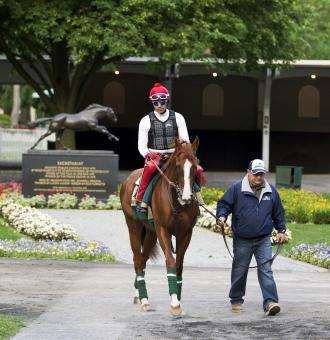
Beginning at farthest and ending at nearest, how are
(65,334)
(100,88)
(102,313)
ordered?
(100,88) → (102,313) → (65,334)

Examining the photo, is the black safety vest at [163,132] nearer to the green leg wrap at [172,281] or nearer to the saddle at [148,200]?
the saddle at [148,200]

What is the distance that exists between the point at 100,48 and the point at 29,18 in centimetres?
237

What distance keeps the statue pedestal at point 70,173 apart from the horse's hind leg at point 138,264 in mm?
14537

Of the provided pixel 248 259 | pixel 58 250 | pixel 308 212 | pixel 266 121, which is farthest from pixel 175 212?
pixel 266 121

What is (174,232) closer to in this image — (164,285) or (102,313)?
(102,313)

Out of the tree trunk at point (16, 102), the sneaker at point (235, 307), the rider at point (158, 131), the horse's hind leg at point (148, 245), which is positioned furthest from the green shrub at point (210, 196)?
the tree trunk at point (16, 102)

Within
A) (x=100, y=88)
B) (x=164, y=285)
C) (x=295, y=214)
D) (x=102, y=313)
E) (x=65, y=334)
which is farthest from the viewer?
(x=100, y=88)

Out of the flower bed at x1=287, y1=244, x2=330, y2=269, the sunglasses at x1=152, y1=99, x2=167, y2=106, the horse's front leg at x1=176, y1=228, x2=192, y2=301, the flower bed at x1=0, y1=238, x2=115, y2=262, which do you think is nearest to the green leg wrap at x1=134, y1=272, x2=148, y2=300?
the horse's front leg at x1=176, y1=228, x2=192, y2=301

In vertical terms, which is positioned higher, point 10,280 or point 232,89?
point 232,89

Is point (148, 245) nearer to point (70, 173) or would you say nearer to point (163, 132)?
point (163, 132)

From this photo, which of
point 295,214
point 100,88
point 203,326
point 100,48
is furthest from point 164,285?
point 100,88

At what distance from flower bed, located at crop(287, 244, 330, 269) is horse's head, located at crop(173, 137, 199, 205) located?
6.30 metres

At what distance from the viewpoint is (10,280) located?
14102 mm

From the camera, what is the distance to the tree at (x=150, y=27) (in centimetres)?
3005
